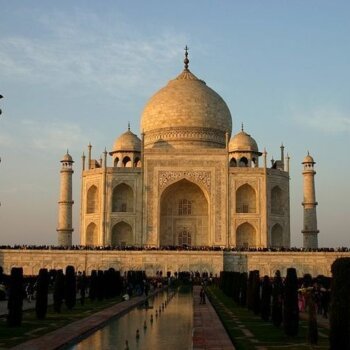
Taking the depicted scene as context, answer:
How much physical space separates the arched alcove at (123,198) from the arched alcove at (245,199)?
17.9 ft

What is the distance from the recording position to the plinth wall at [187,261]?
29438 mm

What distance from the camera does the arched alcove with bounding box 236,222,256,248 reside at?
33.7 meters

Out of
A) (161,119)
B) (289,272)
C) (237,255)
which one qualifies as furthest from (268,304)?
(161,119)

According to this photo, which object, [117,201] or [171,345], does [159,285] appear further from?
[171,345]

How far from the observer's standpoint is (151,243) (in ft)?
108

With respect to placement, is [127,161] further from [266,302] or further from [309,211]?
[266,302]

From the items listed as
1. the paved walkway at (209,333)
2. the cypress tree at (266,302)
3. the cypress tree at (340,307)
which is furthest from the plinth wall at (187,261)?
the cypress tree at (340,307)

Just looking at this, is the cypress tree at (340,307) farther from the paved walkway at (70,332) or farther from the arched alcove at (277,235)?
the arched alcove at (277,235)

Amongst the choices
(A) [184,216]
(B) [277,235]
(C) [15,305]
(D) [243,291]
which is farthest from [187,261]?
(C) [15,305]

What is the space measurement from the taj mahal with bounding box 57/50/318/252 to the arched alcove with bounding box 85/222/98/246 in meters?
0.05

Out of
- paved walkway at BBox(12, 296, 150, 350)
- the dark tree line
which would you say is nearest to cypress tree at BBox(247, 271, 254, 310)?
paved walkway at BBox(12, 296, 150, 350)

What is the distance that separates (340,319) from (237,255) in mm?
21388

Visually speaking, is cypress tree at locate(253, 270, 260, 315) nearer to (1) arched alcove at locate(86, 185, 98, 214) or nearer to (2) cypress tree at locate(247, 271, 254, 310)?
(2) cypress tree at locate(247, 271, 254, 310)

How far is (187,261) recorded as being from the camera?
29.4 metres
